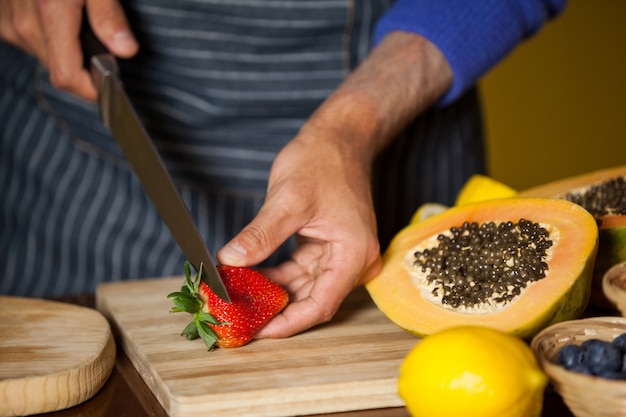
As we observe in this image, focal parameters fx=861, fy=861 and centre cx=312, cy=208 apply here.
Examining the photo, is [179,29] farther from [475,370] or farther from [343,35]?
[475,370]

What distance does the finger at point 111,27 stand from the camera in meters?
1.31

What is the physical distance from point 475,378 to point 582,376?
10cm

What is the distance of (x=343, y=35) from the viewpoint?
1.54 meters

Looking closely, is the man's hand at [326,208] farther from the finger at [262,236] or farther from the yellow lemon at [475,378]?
the yellow lemon at [475,378]

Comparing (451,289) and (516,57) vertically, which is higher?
(451,289)

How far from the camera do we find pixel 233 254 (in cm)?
102

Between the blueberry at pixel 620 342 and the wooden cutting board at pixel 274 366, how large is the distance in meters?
0.23

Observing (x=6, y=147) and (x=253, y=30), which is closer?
(x=253, y=30)

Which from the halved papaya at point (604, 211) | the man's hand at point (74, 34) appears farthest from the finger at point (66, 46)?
the halved papaya at point (604, 211)

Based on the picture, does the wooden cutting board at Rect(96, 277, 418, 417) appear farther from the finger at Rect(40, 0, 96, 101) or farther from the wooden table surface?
the finger at Rect(40, 0, 96, 101)

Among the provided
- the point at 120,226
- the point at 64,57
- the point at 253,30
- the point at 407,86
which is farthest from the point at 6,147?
the point at 407,86

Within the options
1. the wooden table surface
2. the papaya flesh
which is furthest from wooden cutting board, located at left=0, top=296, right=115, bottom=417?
the papaya flesh

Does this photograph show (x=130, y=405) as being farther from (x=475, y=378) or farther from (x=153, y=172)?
(x=475, y=378)

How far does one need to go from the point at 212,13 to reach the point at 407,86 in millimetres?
359
